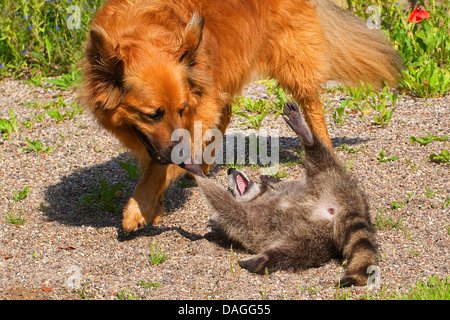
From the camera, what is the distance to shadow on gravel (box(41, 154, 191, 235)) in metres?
5.28

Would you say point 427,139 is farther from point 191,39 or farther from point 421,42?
point 191,39

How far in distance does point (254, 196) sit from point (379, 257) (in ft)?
3.91

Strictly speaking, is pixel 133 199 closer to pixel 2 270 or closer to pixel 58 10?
pixel 2 270

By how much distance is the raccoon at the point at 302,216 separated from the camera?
13.9 ft

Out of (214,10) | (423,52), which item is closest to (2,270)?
(214,10)

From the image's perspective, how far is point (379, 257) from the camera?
4.27m

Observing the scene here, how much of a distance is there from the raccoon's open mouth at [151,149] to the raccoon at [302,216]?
23 centimetres

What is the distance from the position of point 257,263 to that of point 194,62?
5.25ft

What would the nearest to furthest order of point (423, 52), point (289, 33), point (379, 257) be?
1. point (379, 257)
2. point (289, 33)
3. point (423, 52)

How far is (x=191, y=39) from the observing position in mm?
4512
